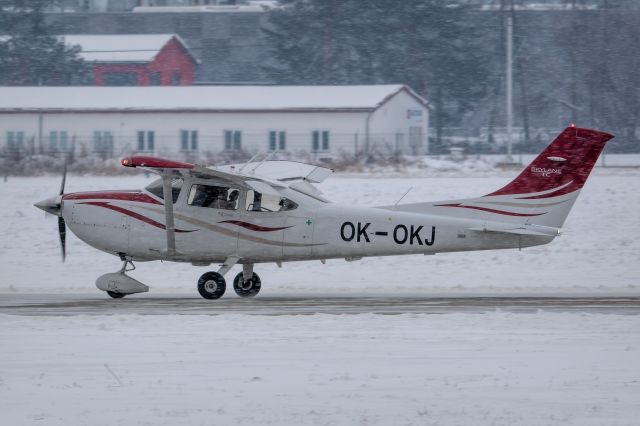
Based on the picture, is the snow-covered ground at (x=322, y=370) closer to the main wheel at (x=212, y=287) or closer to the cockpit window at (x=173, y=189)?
the main wheel at (x=212, y=287)

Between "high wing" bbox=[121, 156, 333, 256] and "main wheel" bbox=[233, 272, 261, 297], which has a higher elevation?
"high wing" bbox=[121, 156, 333, 256]

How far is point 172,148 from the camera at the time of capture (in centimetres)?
4788

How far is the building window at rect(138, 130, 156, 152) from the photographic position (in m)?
48.9

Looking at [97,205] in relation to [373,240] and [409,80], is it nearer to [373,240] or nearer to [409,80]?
[373,240]

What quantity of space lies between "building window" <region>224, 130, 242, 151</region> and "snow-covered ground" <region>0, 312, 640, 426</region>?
33999 mm

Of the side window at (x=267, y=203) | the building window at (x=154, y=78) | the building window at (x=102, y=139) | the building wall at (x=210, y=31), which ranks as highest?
the building wall at (x=210, y=31)

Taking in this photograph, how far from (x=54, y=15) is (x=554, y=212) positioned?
228 ft

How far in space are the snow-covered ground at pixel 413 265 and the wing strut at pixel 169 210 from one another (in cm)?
216

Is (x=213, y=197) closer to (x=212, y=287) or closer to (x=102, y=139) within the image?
(x=212, y=287)

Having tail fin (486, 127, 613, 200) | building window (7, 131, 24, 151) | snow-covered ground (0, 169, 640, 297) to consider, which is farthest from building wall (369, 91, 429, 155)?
tail fin (486, 127, 613, 200)

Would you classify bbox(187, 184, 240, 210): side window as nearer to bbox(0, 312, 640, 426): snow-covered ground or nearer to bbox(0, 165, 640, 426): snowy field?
bbox(0, 165, 640, 426): snowy field

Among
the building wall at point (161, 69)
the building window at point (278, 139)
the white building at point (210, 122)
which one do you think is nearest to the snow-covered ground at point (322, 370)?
the white building at point (210, 122)

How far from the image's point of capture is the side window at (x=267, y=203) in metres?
17.0

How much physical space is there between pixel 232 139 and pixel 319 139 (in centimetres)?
384
